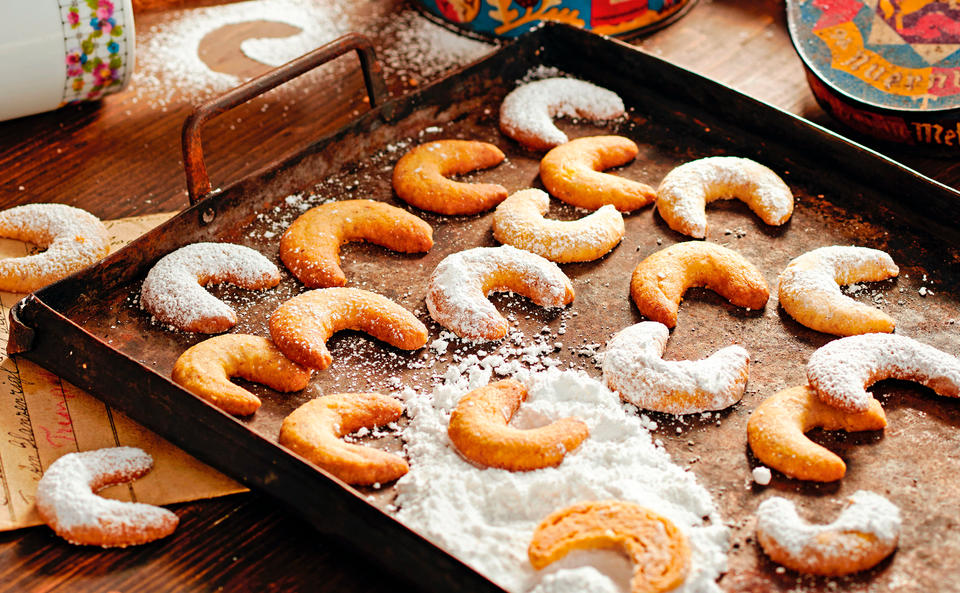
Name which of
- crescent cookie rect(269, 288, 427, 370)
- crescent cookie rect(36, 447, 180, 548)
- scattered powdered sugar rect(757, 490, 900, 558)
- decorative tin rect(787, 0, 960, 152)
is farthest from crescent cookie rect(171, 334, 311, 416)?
decorative tin rect(787, 0, 960, 152)

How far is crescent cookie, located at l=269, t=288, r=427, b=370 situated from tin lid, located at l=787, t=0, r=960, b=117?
3.48ft

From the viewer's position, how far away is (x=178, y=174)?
1887 millimetres

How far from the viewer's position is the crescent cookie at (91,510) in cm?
117

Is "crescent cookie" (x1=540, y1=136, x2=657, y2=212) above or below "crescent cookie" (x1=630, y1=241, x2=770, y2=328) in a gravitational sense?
above

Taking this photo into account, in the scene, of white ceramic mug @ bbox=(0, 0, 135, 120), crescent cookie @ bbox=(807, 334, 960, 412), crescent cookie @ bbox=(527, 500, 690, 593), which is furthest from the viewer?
white ceramic mug @ bbox=(0, 0, 135, 120)

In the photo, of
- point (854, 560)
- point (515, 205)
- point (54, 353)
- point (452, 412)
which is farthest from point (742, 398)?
point (54, 353)

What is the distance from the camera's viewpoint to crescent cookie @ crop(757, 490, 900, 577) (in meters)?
1.08

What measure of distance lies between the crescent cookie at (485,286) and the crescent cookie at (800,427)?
0.38 meters

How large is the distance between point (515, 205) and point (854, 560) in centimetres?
82

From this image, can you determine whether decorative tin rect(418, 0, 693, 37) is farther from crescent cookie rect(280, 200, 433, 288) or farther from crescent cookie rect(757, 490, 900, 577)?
crescent cookie rect(757, 490, 900, 577)

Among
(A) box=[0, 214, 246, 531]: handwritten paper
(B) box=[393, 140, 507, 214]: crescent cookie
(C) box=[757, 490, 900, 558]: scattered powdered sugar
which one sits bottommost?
(A) box=[0, 214, 246, 531]: handwritten paper

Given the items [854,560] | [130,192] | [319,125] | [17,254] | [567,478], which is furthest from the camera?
[319,125]

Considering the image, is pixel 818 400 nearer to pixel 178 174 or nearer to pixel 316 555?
pixel 316 555

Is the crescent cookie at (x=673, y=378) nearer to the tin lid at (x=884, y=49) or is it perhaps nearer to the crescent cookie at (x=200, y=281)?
the crescent cookie at (x=200, y=281)
